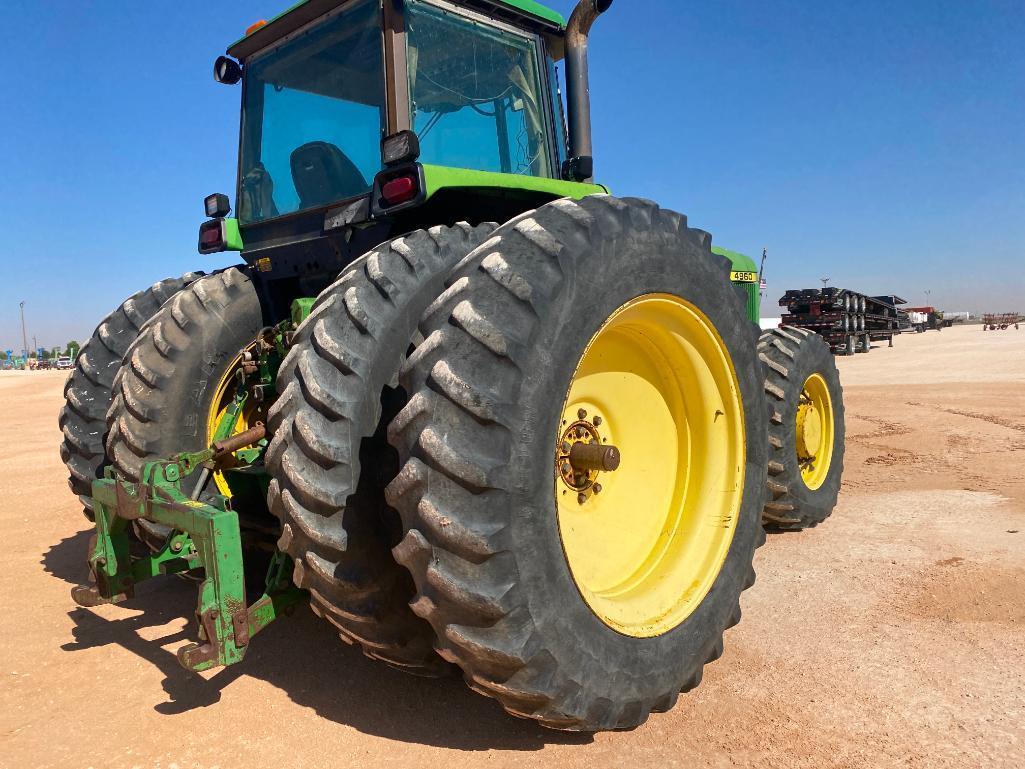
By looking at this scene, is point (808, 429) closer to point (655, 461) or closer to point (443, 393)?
point (655, 461)

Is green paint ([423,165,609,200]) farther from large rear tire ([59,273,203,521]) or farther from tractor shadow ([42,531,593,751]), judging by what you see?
large rear tire ([59,273,203,521])

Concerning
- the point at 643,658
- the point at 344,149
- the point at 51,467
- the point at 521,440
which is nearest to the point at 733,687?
the point at 643,658

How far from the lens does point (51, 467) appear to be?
782 cm

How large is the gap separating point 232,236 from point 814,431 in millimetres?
3968

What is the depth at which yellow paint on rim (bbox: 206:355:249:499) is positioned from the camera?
10.9 feet

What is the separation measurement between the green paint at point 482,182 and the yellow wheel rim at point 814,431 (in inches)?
105

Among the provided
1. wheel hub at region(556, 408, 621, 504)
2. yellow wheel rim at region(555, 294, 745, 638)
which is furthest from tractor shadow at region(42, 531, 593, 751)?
wheel hub at region(556, 408, 621, 504)

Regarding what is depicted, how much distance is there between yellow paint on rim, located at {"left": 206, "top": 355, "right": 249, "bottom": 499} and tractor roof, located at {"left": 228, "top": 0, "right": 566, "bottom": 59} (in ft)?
5.23

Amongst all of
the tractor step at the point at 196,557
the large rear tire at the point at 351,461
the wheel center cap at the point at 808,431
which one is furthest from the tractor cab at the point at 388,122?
the wheel center cap at the point at 808,431

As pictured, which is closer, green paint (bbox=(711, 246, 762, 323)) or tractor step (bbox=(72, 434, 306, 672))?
tractor step (bbox=(72, 434, 306, 672))

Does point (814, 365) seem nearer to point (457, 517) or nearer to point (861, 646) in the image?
point (861, 646)

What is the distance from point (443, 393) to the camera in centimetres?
187

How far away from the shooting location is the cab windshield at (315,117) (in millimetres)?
3193

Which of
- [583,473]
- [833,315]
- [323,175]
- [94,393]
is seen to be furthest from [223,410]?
[833,315]
